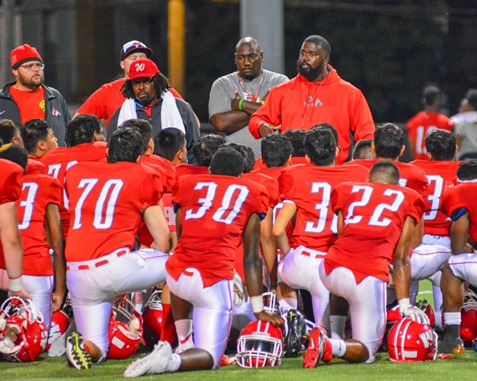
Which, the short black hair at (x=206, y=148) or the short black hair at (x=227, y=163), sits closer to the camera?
the short black hair at (x=227, y=163)

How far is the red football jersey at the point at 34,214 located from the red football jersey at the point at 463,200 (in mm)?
2580

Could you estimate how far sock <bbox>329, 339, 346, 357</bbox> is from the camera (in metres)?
6.98

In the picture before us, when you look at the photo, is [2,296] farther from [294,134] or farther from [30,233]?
[294,134]

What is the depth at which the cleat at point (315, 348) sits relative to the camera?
685 cm

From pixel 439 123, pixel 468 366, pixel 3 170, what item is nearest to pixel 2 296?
pixel 3 170

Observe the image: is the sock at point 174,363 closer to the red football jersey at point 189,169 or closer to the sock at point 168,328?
the sock at point 168,328

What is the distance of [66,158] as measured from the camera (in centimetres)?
834

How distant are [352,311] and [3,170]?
7.70ft

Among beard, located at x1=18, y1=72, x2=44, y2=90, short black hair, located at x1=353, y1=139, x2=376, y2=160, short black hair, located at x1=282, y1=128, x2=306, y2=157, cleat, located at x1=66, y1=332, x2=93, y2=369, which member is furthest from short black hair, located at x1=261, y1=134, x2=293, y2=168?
beard, located at x1=18, y1=72, x2=44, y2=90

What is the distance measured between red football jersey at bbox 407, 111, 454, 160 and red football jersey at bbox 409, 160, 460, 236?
847 centimetres

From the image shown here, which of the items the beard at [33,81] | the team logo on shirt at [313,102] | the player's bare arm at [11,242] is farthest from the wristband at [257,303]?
the beard at [33,81]

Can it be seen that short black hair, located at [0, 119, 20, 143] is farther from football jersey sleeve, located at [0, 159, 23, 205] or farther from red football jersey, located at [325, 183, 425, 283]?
red football jersey, located at [325, 183, 425, 283]

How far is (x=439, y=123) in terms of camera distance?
17141mm

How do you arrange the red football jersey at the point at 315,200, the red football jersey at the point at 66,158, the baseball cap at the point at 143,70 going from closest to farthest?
the red football jersey at the point at 315,200
the red football jersey at the point at 66,158
the baseball cap at the point at 143,70
